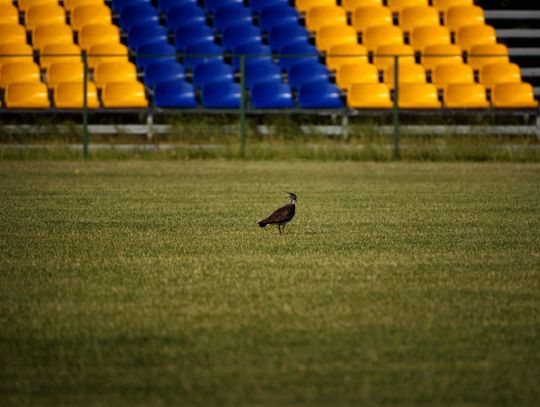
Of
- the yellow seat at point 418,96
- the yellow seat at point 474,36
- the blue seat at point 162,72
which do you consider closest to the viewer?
the yellow seat at point 418,96

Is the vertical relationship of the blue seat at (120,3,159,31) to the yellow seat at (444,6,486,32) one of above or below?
below

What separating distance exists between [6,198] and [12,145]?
23.4 feet

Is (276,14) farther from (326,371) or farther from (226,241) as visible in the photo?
(326,371)

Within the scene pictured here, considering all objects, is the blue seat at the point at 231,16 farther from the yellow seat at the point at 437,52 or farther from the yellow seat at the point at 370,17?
the yellow seat at the point at 437,52

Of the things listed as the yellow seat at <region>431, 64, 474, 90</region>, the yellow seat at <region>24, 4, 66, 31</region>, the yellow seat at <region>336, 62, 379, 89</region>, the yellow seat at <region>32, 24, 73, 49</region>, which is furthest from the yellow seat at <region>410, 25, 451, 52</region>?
the yellow seat at <region>24, 4, 66, 31</region>

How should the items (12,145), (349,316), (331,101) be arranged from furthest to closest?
(331,101), (12,145), (349,316)

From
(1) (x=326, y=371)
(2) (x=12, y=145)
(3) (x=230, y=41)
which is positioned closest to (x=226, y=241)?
(1) (x=326, y=371)

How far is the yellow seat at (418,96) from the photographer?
20.1 meters

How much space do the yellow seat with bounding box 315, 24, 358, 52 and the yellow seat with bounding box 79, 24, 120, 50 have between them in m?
4.86

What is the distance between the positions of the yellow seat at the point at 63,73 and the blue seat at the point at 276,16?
5137mm

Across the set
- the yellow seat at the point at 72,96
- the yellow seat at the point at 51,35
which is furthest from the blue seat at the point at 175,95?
the yellow seat at the point at 51,35

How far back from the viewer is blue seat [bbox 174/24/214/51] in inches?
902

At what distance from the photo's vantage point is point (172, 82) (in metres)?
20.5

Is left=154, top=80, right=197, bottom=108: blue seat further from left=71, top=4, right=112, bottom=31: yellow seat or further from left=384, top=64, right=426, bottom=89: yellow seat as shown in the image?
left=384, top=64, right=426, bottom=89: yellow seat
